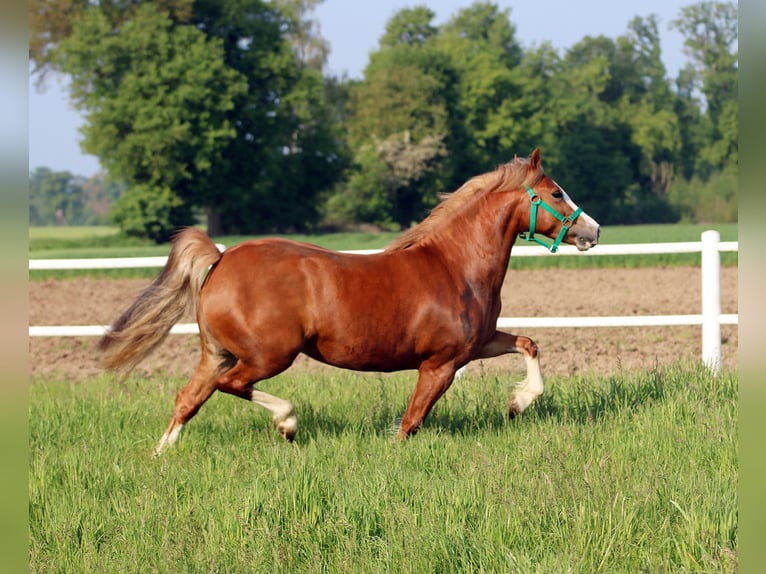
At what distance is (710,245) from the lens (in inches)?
315

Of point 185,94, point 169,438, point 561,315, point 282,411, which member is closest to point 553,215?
point 282,411

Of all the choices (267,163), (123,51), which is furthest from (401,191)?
(123,51)

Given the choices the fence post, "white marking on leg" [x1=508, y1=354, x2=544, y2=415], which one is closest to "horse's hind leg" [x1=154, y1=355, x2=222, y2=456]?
"white marking on leg" [x1=508, y1=354, x2=544, y2=415]

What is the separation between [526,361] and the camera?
5766mm

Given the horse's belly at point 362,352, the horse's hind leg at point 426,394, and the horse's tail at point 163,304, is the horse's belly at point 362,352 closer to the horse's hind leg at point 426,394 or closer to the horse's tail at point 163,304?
the horse's hind leg at point 426,394

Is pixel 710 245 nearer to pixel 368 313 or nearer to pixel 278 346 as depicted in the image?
pixel 368 313

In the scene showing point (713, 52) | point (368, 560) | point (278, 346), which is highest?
point (713, 52)

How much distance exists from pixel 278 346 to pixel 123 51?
50.0m

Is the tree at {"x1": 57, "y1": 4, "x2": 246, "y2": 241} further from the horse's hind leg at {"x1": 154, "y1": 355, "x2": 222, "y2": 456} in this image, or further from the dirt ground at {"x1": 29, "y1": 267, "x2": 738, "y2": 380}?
the horse's hind leg at {"x1": 154, "y1": 355, "x2": 222, "y2": 456}

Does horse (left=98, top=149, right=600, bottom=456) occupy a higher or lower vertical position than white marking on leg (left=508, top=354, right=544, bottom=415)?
higher

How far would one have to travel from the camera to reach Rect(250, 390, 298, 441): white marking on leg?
536cm

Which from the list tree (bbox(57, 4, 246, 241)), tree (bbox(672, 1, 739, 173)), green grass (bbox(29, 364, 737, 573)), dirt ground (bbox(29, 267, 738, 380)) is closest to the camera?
green grass (bbox(29, 364, 737, 573))

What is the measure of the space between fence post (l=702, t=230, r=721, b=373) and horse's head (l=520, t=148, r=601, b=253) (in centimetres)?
282

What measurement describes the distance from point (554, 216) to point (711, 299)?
3.15m
